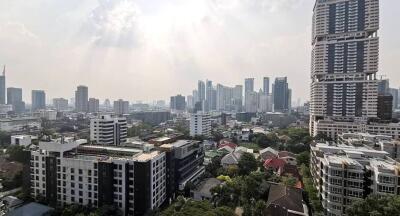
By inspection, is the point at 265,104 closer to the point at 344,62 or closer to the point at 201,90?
the point at 201,90

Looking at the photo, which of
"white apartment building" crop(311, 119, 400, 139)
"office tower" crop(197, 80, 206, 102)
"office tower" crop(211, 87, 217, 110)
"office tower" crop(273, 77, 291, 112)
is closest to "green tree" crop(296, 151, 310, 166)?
"white apartment building" crop(311, 119, 400, 139)

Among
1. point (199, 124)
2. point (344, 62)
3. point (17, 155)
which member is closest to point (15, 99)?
point (199, 124)

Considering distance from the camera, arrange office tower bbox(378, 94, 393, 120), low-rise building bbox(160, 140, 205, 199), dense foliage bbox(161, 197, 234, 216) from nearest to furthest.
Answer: dense foliage bbox(161, 197, 234, 216) < low-rise building bbox(160, 140, 205, 199) < office tower bbox(378, 94, 393, 120)

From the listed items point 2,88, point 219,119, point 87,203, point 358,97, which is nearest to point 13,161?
point 87,203

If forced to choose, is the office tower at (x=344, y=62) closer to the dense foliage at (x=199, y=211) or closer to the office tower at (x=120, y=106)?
the dense foliage at (x=199, y=211)

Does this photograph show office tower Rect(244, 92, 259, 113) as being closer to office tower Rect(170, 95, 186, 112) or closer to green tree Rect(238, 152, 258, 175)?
office tower Rect(170, 95, 186, 112)

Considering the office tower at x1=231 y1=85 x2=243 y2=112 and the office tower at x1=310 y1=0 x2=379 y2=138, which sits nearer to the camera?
the office tower at x1=310 y1=0 x2=379 y2=138

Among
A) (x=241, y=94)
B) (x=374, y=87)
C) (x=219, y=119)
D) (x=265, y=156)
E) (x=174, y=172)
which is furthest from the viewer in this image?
(x=241, y=94)

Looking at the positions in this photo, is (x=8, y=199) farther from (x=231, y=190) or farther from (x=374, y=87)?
→ (x=374, y=87)

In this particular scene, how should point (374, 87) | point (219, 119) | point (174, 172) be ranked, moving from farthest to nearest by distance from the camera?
point (219, 119) < point (374, 87) < point (174, 172)
